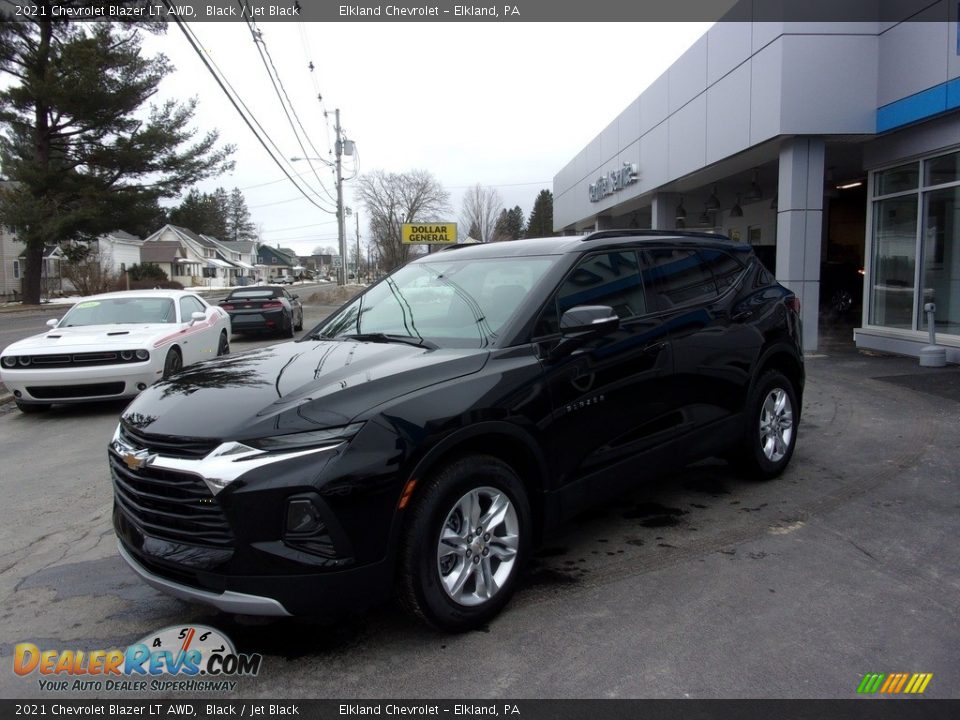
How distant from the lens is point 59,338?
27.2 ft

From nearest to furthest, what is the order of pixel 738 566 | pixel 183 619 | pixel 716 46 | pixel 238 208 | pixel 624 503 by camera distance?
pixel 183 619 < pixel 738 566 < pixel 624 503 < pixel 716 46 < pixel 238 208

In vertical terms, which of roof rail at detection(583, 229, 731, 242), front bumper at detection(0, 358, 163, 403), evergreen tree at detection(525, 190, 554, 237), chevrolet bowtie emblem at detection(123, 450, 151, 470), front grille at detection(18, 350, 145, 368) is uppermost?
evergreen tree at detection(525, 190, 554, 237)

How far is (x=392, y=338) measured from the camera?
3.95 metres

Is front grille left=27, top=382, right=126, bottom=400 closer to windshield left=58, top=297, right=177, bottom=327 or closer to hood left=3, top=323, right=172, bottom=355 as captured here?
hood left=3, top=323, right=172, bottom=355

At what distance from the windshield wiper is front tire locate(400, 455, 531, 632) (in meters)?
0.79

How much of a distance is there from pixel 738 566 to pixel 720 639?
0.84 m

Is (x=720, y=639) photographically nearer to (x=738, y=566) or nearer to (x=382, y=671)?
(x=738, y=566)

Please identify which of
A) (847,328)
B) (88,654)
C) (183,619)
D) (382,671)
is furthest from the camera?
(847,328)

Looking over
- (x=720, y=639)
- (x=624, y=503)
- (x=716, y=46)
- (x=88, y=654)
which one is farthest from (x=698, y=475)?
(x=716, y=46)

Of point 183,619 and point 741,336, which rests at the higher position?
point 741,336

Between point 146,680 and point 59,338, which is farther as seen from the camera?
point 59,338

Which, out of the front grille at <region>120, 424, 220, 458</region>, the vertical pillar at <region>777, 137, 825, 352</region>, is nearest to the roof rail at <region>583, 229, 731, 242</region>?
the front grille at <region>120, 424, 220, 458</region>

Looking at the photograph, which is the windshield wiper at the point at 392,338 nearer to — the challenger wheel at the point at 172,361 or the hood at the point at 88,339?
the hood at the point at 88,339

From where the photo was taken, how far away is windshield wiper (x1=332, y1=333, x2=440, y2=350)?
12.1 ft
